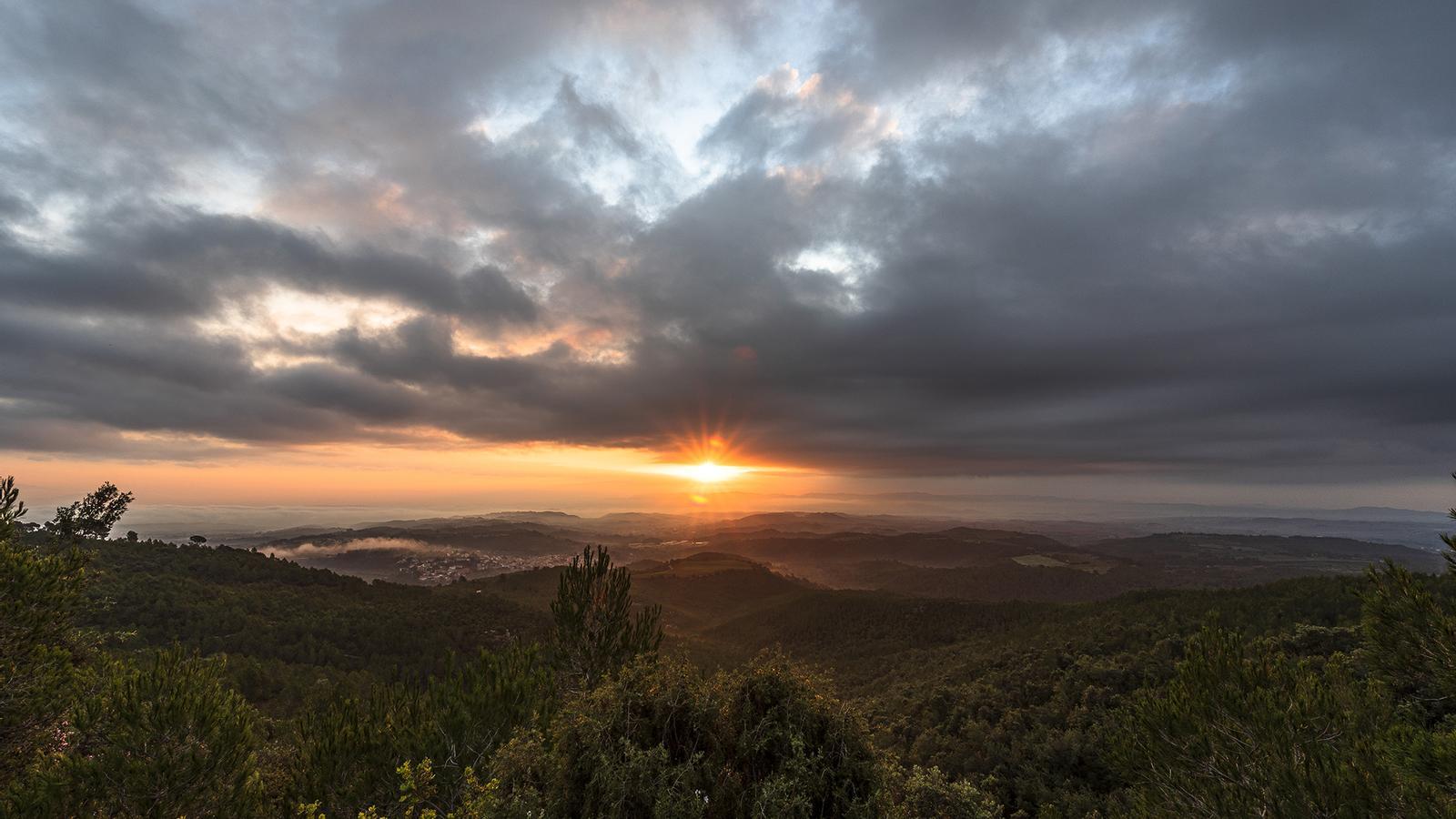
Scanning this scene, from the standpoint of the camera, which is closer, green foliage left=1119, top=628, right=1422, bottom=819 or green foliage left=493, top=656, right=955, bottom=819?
green foliage left=493, top=656, right=955, bottom=819

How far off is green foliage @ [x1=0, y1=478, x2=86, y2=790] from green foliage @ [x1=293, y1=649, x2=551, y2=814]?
25.1 feet

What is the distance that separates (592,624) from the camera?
72.3 feet

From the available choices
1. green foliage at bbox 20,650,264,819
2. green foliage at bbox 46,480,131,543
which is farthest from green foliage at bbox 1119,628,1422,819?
green foliage at bbox 46,480,131,543

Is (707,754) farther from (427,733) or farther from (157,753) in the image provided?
(157,753)

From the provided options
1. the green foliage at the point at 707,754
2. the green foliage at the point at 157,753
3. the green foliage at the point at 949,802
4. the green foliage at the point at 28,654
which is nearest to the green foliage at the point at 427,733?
the green foliage at the point at 157,753

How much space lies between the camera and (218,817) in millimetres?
15914

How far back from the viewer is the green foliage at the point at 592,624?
21734 millimetres

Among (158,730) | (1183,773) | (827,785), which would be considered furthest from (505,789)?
(1183,773)

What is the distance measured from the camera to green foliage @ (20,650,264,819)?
14539 millimetres

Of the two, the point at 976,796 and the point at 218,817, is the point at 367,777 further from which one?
the point at 976,796

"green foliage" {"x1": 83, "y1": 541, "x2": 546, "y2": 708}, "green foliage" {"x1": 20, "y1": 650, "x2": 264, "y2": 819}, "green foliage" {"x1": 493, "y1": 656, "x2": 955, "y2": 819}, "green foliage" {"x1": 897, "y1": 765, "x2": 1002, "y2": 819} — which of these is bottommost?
"green foliage" {"x1": 83, "y1": 541, "x2": 546, "y2": 708}

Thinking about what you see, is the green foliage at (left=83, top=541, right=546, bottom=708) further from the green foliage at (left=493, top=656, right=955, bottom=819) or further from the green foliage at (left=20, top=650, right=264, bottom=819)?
the green foliage at (left=493, top=656, right=955, bottom=819)

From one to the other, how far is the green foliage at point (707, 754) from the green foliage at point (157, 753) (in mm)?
12125

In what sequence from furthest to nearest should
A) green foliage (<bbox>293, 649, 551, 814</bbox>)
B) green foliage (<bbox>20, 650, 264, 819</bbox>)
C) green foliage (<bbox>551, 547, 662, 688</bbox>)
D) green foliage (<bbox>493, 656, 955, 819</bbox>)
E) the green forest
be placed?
green foliage (<bbox>551, 547, 662, 688</bbox>) < green foliage (<bbox>293, 649, 551, 814</bbox>) < green foliage (<bbox>20, 650, 264, 819</bbox>) < the green forest < green foliage (<bbox>493, 656, 955, 819</bbox>)
